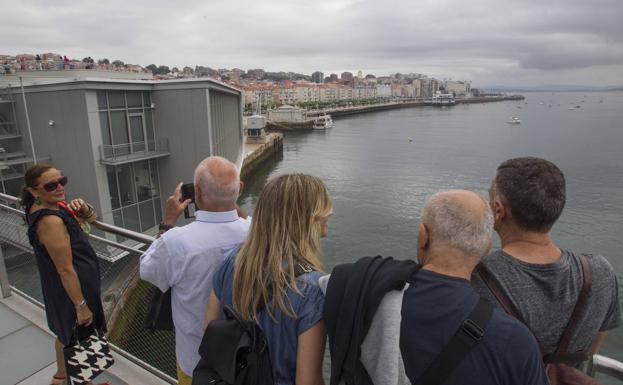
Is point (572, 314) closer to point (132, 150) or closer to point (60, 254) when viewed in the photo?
point (60, 254)

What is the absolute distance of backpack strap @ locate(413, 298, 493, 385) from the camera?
3.67 feet

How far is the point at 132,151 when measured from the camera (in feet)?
43.6

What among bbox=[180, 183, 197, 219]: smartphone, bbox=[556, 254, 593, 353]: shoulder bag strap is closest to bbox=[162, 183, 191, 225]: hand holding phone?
bbox=[180, 183, 197, 219]: smartphone

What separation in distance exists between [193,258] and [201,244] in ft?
0.24

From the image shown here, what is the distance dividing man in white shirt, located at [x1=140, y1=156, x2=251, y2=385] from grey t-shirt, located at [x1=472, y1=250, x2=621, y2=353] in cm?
108

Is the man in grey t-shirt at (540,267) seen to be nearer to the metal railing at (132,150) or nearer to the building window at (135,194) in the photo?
the metal railing at (132,150)

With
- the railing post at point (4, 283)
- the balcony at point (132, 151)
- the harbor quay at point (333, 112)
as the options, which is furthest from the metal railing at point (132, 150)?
the harbor quay at point (333, 112)

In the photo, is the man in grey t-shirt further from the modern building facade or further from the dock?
the dock

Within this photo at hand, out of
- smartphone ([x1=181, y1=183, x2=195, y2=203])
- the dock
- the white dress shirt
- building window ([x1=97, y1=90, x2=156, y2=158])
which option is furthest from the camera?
the dock

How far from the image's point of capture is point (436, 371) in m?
1.16

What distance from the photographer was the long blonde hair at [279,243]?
4.42 ft

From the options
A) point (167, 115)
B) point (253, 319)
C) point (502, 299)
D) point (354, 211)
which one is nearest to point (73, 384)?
point (253, 319)

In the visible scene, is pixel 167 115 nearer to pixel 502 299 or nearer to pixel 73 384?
pixel 73 384

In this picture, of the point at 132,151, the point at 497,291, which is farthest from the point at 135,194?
the point at 497,291
